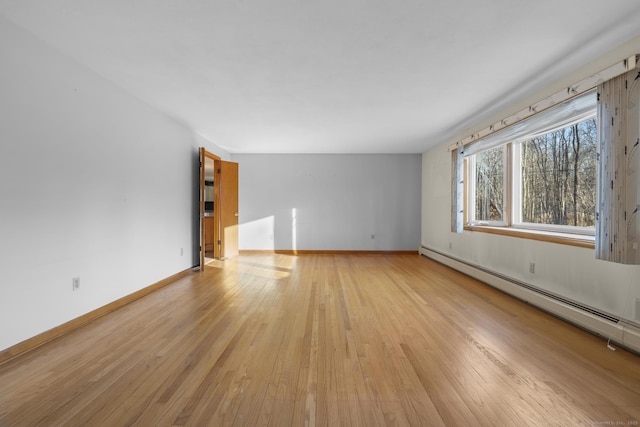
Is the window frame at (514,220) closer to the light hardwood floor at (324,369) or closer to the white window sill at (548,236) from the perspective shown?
the white window sill at (548,236)

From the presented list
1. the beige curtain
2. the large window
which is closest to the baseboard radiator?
the beige curtain

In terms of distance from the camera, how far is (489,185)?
478 centimetres

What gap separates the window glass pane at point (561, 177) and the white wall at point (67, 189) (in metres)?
4.90

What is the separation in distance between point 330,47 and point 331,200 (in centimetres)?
505

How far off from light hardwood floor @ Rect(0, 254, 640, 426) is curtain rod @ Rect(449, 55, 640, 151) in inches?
83.3

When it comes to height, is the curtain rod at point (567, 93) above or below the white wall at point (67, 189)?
above

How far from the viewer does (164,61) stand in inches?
107

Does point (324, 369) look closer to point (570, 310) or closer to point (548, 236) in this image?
point (570, 310)

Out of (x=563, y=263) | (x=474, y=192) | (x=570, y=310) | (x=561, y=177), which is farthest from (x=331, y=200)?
(x=570, y=310)

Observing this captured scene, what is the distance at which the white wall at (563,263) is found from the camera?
2.37 metres

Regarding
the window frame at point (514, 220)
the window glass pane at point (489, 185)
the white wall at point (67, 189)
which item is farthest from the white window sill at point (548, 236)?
the white wall at point (67, 189)

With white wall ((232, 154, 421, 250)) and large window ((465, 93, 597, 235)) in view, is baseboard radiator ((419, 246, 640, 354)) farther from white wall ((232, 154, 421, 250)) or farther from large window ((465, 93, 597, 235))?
white wall ((232, 154, 421, 250))

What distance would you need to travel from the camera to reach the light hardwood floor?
5.02 ft

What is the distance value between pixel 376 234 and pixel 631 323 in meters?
5.25
